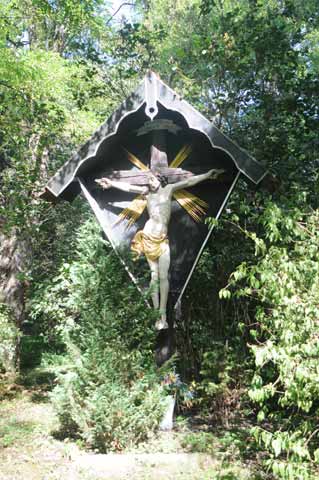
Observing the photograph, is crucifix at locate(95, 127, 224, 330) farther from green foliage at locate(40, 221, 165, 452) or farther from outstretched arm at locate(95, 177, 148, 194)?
green foliage at locate(40, 221, 165, 452)

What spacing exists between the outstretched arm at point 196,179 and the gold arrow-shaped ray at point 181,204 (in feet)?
0.68

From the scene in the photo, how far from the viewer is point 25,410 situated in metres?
6.22

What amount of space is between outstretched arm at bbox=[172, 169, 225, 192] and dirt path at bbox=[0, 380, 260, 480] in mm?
2614

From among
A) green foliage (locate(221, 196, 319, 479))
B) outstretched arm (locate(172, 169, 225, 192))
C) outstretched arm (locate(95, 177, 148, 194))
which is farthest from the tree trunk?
green foliage (locate(221, 196, 319, 479))

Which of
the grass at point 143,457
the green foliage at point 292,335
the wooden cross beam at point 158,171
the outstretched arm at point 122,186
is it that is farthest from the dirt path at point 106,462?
the wooden cross beam at point 158,171

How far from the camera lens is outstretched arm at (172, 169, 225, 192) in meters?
5.29

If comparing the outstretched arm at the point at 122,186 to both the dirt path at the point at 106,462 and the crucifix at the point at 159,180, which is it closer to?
the crucifix at the point at 159,180

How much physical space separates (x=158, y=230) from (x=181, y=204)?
523 millimetres

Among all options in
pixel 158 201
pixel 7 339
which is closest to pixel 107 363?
pixel 158 201

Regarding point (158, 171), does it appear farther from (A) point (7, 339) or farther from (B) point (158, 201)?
(A) point (7, 339)

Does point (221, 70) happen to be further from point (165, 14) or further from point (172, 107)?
point (165, 14)

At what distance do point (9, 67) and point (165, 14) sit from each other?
12102 millimetres

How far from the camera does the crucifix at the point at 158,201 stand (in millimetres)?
5168

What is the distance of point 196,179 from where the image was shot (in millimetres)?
5320
